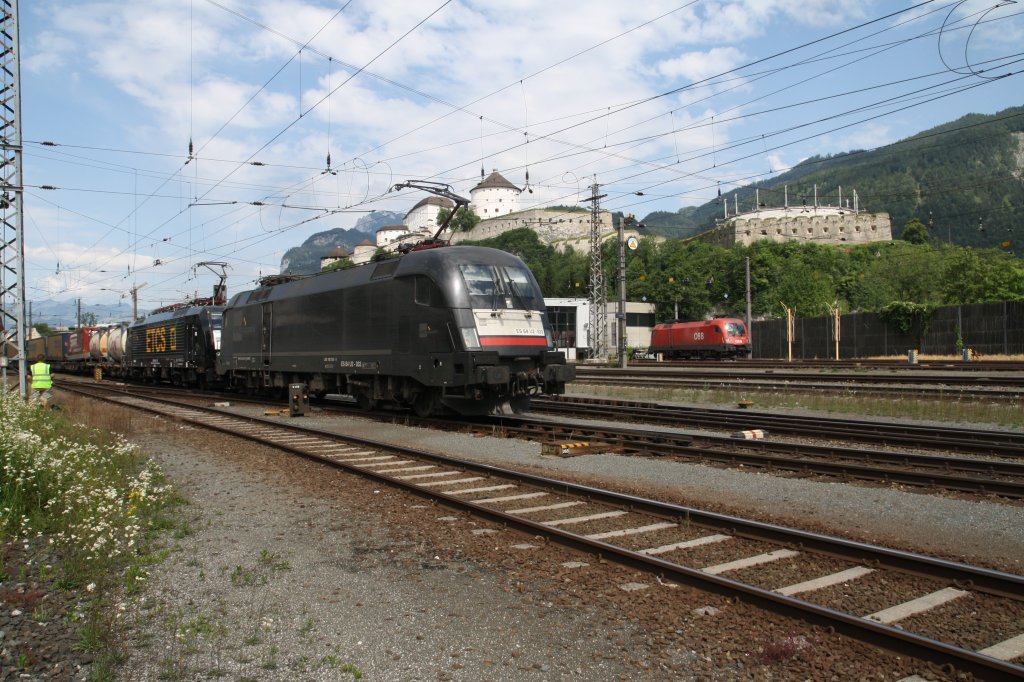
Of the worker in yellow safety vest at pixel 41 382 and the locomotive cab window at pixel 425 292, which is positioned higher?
the locomotive cab window at pixel 425 292

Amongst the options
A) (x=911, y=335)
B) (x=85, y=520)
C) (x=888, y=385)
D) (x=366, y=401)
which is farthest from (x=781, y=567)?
(x=911, y=335)

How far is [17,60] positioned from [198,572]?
16.4 metres

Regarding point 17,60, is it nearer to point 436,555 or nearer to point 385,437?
point 385,437

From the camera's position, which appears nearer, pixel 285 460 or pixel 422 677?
pixel 422 677

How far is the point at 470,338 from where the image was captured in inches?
548

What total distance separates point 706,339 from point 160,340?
34.2 m

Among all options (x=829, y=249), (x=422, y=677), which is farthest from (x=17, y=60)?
(x=829, y=249)

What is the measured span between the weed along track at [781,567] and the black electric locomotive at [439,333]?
496 centimetres

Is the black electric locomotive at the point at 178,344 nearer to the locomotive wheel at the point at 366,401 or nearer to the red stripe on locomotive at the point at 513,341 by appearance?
the locomotive wheel at the point at 366,401

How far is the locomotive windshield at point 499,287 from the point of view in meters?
14.5

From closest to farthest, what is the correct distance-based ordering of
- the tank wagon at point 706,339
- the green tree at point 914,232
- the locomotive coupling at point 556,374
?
1. the locomotive coupling at point 556,374
2. the tank wagon at point 706,339
3. the green tree at point 914,232

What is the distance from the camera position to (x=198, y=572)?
596 cm

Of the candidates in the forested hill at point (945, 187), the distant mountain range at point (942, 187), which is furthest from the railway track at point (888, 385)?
the forested hill at point (945, 187)

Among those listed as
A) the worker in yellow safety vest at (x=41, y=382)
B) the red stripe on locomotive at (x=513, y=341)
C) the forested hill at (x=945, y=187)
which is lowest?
the worker in yellow safety vest at (x=41, y=382)
